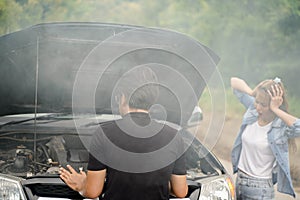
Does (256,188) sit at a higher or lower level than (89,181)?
lower

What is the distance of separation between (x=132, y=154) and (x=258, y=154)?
4.37ft

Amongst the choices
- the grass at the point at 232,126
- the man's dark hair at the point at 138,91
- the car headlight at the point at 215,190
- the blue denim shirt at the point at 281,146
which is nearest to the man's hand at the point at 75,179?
the man's dark hair at the point at 138,91

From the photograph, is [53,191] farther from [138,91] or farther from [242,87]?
[242,87]

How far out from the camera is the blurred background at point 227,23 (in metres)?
7.49

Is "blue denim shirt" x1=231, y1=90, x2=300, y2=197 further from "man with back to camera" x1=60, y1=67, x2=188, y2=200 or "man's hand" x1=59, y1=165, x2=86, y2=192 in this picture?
"man's hand" x1=59, y1=165, x2=86, y2=192

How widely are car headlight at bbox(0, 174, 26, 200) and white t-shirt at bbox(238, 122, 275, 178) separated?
1531mm

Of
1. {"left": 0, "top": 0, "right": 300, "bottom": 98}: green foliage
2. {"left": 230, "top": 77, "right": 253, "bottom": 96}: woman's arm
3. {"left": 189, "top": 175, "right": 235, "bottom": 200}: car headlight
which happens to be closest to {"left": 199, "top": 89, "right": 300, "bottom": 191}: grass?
{"left": 0, "top": 0, "right": 300, "bottom": 98}: green foliage

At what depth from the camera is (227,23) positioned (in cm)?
880

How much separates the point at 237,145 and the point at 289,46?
5.10m

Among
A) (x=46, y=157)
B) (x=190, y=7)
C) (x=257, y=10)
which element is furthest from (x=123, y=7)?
(x=46, y=157)

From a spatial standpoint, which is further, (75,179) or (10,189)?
(10,189)

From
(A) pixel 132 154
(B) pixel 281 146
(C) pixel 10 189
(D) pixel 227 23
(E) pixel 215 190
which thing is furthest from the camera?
(D) pixel 227 23

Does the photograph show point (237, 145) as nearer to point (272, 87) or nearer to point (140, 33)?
point (272, 87)

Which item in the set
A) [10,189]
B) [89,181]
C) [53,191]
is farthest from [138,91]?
[10,189]
